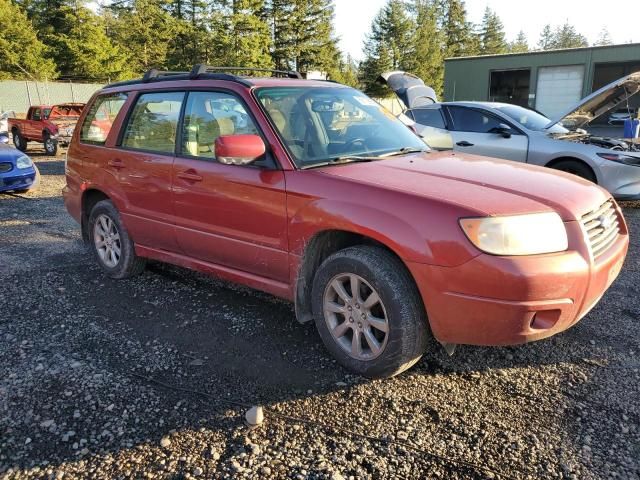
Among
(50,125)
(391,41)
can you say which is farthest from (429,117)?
(391,41)

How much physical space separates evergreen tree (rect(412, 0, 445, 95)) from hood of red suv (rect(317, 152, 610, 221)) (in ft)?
173

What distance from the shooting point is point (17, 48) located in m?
39.8

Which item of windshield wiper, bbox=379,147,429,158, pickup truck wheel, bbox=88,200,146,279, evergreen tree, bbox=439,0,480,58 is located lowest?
pickup truck wheel, bbox=88,200,146,279

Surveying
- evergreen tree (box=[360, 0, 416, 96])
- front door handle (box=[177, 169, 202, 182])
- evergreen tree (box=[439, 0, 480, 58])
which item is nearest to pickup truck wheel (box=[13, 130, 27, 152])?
front door handle (box=[177, 169, 202, 182])

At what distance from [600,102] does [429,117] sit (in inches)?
105

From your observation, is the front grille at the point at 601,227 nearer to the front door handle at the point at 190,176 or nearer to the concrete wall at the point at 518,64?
the front door handle at the point at 190,176

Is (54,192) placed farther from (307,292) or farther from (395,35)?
(395,35)

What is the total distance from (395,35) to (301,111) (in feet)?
178

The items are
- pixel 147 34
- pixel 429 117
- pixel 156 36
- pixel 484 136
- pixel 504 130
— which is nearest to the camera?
pixel 504 130

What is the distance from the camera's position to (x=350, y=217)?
305cm

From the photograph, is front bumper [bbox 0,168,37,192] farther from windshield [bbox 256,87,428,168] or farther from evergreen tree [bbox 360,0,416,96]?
evergreen tree [bbox 360,0,416,96]

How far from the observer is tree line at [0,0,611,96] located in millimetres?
42219

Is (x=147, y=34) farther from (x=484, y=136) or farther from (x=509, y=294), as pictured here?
(x=509, y=294)

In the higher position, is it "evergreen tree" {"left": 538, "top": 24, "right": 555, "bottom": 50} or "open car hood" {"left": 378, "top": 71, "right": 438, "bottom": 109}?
"evergreen tree" {"left": 538, "top": 24, "right": 555, "bottom": 50}
